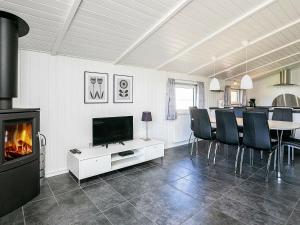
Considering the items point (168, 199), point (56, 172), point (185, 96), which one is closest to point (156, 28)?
point (168, 199)

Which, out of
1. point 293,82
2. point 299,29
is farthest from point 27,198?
point 293,82

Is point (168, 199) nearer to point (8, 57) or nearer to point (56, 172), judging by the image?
point (56, 172)

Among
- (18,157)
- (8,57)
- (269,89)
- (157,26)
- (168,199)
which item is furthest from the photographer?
(269,89)

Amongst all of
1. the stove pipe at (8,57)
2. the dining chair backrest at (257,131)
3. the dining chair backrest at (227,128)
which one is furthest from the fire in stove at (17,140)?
the dining chair backrest at (257,131)

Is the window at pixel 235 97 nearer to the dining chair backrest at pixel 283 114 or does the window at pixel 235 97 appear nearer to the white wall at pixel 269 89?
the white wall at pixel 269 89

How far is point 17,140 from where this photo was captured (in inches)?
82.5

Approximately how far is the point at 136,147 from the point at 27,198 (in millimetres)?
1707

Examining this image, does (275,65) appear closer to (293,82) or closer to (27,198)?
(293,82)

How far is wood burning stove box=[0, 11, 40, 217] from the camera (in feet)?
6.07

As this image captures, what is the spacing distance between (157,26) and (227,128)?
2.07 metres

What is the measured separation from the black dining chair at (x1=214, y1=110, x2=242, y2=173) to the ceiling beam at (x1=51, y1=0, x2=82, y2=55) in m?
2.71

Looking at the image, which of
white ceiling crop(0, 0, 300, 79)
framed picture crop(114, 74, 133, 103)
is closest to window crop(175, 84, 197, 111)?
white ceiling crop(0, 0, 300, 79)

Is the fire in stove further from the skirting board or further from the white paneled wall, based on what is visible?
the white paneled wall

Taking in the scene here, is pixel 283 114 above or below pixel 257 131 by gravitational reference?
above
